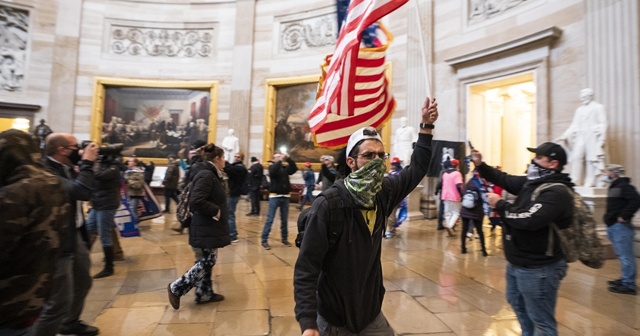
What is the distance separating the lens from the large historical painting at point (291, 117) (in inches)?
572

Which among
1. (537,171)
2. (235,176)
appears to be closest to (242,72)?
(235,176)

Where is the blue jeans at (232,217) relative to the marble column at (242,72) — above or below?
below

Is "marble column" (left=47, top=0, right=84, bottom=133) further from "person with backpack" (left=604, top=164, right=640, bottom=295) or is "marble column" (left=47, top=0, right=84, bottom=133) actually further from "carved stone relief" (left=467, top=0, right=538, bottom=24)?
"person with backpack" (left=604, top=164, right=640, bottom=295)

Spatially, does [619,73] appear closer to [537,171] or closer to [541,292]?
[537,171]

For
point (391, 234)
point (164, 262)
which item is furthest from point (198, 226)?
point (391, 234)

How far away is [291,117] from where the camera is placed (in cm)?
1495

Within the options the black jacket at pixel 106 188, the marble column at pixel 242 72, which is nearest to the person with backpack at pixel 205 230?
the black jacket at pixel 106 188

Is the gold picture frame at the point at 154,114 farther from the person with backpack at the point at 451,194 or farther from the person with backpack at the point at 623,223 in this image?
the person with backpack at the point at 623,223

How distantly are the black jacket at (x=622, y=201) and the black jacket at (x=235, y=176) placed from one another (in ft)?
18.6

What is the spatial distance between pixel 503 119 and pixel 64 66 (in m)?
17.8

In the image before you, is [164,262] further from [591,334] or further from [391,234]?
[591,334]

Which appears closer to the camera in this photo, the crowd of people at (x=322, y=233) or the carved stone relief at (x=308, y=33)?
the crowd of people at (x=322, y=233)

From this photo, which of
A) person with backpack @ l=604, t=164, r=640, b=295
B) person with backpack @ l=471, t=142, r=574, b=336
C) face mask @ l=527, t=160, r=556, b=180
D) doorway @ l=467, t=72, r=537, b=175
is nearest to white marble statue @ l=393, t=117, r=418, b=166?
doorway @ l=467, t=72, r=537, b=175

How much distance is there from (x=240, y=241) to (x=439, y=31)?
9.07m
